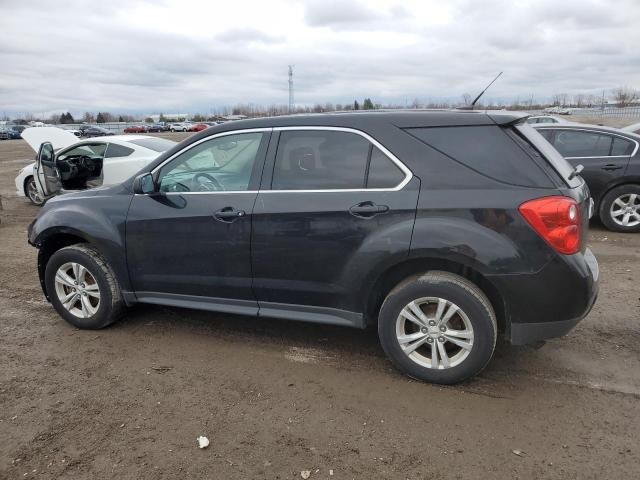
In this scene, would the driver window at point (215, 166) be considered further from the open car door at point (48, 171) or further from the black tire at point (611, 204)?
the black tire at point (611, 204)

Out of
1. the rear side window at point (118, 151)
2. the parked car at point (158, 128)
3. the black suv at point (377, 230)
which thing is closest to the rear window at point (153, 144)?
the rear side window at point (118, 151)

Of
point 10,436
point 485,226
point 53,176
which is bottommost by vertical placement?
point 10,436

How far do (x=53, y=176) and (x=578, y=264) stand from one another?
8.57 metres

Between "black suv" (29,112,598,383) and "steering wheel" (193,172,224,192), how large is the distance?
0.5 inches


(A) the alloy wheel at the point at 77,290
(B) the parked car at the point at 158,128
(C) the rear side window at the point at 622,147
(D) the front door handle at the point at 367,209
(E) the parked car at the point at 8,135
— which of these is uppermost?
(C) the rear side window at the point at 622,147

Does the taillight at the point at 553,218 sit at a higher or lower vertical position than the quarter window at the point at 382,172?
lower

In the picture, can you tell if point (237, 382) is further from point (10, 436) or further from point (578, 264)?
point (578, 264)

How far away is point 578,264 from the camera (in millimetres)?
3197

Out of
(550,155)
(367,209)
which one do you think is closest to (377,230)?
(367,209)

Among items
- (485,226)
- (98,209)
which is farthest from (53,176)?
(485,226)

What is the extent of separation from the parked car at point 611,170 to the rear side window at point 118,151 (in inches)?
281

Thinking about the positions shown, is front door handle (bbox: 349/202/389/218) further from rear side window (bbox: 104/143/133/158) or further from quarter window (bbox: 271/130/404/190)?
rear side window (bbox: 104/143/133/158)

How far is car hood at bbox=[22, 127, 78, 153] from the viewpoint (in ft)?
32.6

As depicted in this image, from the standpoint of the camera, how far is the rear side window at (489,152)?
126 inches
